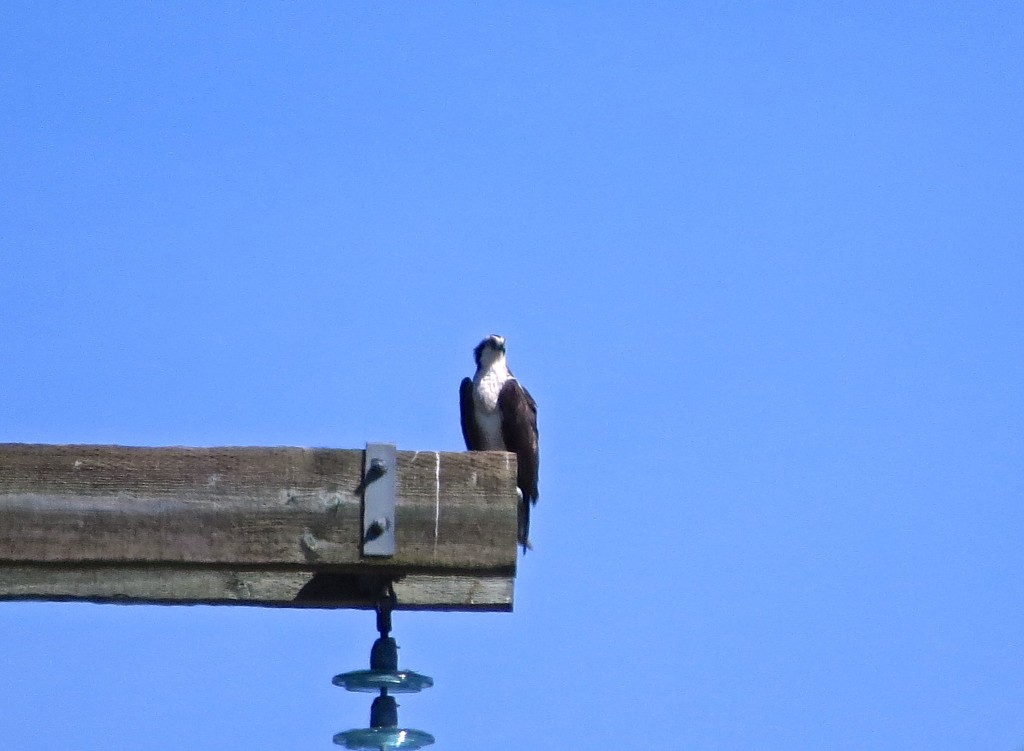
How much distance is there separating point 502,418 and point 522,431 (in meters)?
0.16

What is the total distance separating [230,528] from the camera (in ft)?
9.45

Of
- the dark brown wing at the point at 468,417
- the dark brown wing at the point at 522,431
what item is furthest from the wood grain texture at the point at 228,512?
the dark brown wing at the point at 468,417

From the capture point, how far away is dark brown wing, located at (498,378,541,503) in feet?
25.5

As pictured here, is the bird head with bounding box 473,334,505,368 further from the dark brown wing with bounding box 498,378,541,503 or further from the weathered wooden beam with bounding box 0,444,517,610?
the weathered wooden beam with bounding box 0,444,517,610

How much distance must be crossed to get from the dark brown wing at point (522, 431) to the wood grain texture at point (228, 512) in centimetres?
473

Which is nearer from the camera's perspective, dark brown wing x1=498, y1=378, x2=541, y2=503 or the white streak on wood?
the white streak on wood

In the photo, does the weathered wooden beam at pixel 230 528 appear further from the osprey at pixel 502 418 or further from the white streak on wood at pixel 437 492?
the osprey at pixel 502 418

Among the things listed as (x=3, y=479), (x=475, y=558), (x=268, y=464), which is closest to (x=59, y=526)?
(x=3, y=479)

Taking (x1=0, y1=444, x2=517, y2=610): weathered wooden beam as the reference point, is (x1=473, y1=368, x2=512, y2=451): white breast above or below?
above

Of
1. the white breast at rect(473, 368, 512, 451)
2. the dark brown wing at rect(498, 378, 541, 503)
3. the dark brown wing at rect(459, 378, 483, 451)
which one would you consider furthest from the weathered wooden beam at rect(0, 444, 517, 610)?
the dark brown wing at rect(459, 378, 483, 451)

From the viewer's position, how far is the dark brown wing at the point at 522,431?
777 centimetres

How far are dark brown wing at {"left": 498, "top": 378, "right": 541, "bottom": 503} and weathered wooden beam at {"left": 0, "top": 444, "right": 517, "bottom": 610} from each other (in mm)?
4725

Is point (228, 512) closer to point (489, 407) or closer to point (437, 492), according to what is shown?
point (437, 492)

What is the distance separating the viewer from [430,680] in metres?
2.92
